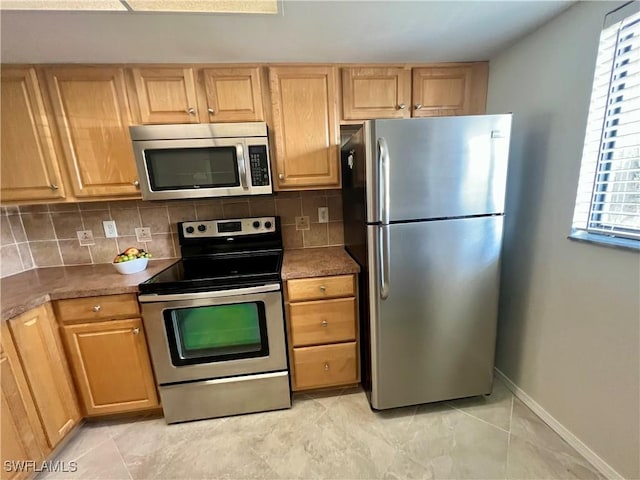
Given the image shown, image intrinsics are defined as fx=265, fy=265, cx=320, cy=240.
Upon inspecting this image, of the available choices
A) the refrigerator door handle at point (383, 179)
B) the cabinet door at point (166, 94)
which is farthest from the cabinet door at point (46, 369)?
the refrigerator door handle at point (383, 179)

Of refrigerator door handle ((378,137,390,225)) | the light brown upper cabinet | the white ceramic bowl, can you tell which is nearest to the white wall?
the light brown upper cabinet

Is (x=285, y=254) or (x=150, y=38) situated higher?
(x=150, y=38)

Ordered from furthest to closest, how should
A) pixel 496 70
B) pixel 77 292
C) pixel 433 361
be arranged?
1. pixel 496 70
2. pixel 433 361
3. pixel 77 292

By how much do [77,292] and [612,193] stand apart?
8.64 feet

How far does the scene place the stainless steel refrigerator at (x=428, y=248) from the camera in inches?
51.5

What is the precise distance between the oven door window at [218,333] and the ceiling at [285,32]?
1.40m

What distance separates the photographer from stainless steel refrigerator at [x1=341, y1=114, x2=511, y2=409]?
1.31 m

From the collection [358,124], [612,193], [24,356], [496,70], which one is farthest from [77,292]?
[496,70]

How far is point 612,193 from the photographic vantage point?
1.14 m

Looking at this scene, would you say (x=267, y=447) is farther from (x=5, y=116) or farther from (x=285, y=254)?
(x=5, y=116)

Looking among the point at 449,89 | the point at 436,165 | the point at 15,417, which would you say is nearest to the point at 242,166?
the point at 436,165

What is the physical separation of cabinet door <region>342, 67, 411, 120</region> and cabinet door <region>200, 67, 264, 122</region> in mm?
557

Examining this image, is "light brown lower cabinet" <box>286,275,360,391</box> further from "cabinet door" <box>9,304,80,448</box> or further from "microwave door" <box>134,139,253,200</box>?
"cabinet door" <box>9,304,80,448</box>

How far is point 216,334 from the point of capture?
1567 millimetres
